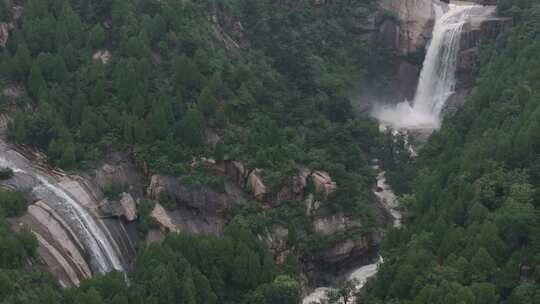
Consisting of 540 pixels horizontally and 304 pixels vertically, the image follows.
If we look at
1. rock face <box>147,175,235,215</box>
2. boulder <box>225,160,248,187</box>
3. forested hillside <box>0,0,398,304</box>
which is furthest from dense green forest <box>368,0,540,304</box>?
rock face <box>147,175,235,215</box>

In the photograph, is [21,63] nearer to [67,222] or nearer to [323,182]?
[67,222]

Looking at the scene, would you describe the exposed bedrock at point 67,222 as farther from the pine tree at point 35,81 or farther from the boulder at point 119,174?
the pine tree at point 35,81

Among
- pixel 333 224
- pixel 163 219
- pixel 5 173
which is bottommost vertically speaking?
pixel 333 224

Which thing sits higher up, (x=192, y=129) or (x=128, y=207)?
(x=192, y=129)

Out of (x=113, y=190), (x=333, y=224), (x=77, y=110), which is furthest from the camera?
(x=77, y=110)

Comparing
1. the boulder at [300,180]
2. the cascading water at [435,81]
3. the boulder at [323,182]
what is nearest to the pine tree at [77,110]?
the boulder at [300,180]

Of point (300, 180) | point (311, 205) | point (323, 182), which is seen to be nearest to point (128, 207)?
point (300, 180)
